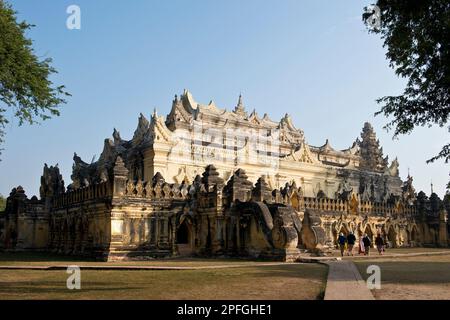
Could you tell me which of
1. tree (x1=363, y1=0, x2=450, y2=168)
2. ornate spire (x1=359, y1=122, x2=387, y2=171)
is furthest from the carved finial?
tree (x1=363, y1=0, x2=450, y2=168)

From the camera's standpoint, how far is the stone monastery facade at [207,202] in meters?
23.8

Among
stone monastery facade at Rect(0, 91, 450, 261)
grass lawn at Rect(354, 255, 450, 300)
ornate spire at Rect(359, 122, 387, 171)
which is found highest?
ornate spire at Rect(359, 122, 387, 171)

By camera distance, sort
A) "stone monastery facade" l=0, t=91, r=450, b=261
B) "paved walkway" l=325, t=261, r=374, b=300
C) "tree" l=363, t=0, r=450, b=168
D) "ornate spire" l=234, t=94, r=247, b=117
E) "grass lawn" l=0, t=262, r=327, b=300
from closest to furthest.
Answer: "paved walkway" l=325, t=261, r=374, b=300, "grass lawn" l=0, t=262, r=327, b=300, "tree" l=363, t=0, r=450, b=168, "stone monastery facade" l=0, t=91, r=450, b=261, "ornate spire" l=234, t=94, r=247, b=117

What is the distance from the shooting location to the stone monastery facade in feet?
78.2

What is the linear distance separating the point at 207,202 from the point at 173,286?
1422 cm

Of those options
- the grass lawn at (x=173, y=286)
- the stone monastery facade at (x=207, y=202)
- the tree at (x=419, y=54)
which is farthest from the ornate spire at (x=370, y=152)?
the grass lawn at (x=173, y=286)

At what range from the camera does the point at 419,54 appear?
15.5m

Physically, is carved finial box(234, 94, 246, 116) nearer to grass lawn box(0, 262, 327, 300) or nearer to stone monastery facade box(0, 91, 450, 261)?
stone monastery facade box(0, 91, 450, 261)

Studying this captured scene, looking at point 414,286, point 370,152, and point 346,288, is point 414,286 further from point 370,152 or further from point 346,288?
point 370,152

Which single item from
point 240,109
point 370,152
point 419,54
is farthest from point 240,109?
point 419,54

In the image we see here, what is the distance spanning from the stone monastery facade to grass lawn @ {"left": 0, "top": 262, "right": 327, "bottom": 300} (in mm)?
8020

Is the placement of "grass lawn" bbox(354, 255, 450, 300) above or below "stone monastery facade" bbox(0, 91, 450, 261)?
below
